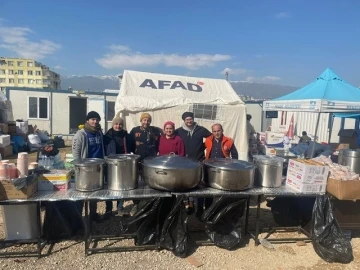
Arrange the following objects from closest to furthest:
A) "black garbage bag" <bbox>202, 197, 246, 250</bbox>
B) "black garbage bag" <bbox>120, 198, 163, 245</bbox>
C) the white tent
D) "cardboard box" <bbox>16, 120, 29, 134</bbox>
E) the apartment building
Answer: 1. "black garbage bag" <bbox>120, 198, 163, 245</bbox>
2. "black garbage bag" <bbox>202, 197, 246, 250</bbox>
3. the white tent
4. "cardboard box" <bbox>16, 120, 29, 134</bbox>
5. the apartment building

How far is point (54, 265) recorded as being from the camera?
3004 mm

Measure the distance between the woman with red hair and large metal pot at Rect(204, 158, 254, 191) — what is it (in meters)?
0.65

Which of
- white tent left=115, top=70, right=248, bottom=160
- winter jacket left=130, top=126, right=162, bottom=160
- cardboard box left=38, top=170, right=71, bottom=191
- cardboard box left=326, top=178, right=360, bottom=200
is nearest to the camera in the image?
cardboard box left=38, top=170, right=71, bottom=191

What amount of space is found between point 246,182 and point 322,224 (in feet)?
4.01

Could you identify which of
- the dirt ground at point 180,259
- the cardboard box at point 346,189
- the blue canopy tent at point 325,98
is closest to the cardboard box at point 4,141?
the dirt ground at point 180,259

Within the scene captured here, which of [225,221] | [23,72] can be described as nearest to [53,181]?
[225,221]

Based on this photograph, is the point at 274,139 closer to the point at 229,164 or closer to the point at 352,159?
the point at 352,159

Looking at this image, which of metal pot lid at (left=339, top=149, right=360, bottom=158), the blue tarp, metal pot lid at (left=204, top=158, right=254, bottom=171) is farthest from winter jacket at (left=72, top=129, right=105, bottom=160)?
Answer: the blue tarp

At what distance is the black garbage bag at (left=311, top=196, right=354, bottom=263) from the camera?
3.30 m

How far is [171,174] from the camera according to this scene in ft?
9.77

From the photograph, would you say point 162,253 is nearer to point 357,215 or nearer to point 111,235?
point 111,235

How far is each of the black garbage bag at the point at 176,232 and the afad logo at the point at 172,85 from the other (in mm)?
4660

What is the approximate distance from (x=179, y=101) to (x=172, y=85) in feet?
2.34

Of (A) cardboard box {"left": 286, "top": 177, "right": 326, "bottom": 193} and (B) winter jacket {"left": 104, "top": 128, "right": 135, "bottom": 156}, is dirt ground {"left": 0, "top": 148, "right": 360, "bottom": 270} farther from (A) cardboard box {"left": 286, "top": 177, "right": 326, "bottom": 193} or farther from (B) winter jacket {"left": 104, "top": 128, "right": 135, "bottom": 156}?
(B) winter jacket {"left": 104, "top": 128, "right": 135, "bottom": 156}
